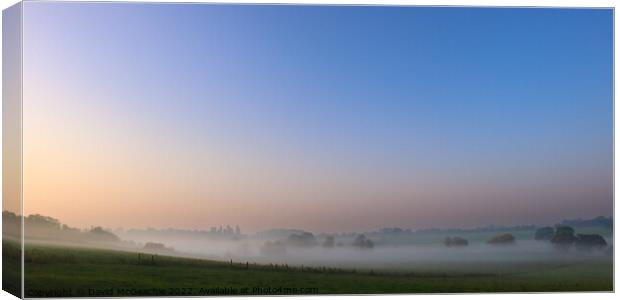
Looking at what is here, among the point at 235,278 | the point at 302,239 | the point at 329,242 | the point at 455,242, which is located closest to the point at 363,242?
the point at 329,242

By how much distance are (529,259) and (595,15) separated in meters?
3.09

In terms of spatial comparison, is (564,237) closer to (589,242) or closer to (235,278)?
(589,242)

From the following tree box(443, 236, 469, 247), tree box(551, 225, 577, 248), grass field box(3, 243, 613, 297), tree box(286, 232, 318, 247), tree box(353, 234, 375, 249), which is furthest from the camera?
tree box(551, 225, 577, 248)

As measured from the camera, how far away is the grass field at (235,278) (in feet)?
50.0

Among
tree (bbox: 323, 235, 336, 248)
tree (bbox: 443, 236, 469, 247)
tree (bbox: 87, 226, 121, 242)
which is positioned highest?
tree (bbox: 87, 226, 121, 242)

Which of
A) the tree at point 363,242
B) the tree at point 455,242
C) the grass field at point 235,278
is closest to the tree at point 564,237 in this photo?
the grass field at point 235,278

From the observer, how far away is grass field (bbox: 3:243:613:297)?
600 inches

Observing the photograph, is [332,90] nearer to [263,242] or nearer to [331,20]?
[331,20]

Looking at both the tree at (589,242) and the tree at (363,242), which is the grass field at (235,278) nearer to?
the tree at (589,242)

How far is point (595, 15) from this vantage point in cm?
1606

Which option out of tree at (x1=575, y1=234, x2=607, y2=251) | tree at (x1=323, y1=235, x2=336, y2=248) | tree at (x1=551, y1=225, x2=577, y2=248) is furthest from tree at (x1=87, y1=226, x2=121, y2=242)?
tree at (x1=575, y1=234, x2=607, y2=251)

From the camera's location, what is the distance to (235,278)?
51.3 feet

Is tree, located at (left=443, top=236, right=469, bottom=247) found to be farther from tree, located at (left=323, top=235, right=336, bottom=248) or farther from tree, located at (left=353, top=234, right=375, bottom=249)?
tree, located at (left=323, top=235, right=336, bottom=248)

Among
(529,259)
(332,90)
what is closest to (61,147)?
(332,90)
